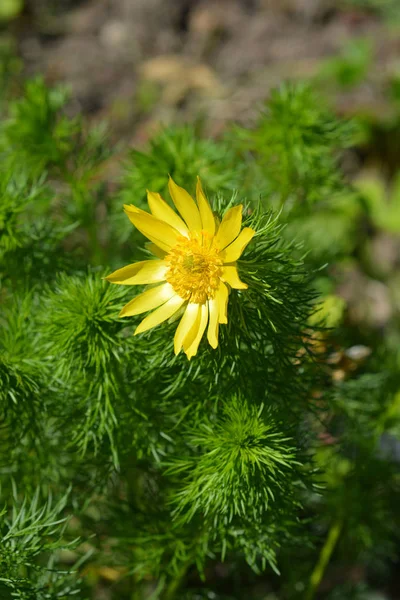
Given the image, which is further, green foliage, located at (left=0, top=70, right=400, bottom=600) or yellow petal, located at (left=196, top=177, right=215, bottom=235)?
green foliage, located at (left=0, top=70, right=400, bottom=600)

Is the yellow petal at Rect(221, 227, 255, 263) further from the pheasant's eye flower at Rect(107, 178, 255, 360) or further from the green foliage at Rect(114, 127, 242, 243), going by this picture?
the green foliage at Rect(114, 127, 242, 243)

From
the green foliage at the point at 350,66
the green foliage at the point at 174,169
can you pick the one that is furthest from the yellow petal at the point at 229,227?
the green foliage at the point at 350,66

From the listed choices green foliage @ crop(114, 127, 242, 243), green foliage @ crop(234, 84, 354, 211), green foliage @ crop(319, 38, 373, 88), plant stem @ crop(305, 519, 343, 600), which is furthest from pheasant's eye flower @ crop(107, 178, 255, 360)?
green foliage @ crop(319, 38, 373, 88)

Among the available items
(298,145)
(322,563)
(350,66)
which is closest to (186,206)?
(298,145)

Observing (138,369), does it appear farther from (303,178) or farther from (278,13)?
(278,13)

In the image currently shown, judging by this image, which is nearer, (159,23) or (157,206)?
(157,206)

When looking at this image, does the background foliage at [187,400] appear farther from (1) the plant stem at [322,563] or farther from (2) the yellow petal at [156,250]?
(2) the yellow petal at [156,250]

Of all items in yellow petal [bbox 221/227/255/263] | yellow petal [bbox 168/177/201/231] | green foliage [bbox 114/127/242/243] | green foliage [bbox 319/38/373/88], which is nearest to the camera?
yellow petal [bbox 221/227/255/263]

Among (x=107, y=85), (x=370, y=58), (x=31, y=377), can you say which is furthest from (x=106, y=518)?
(x=370, y=58)
